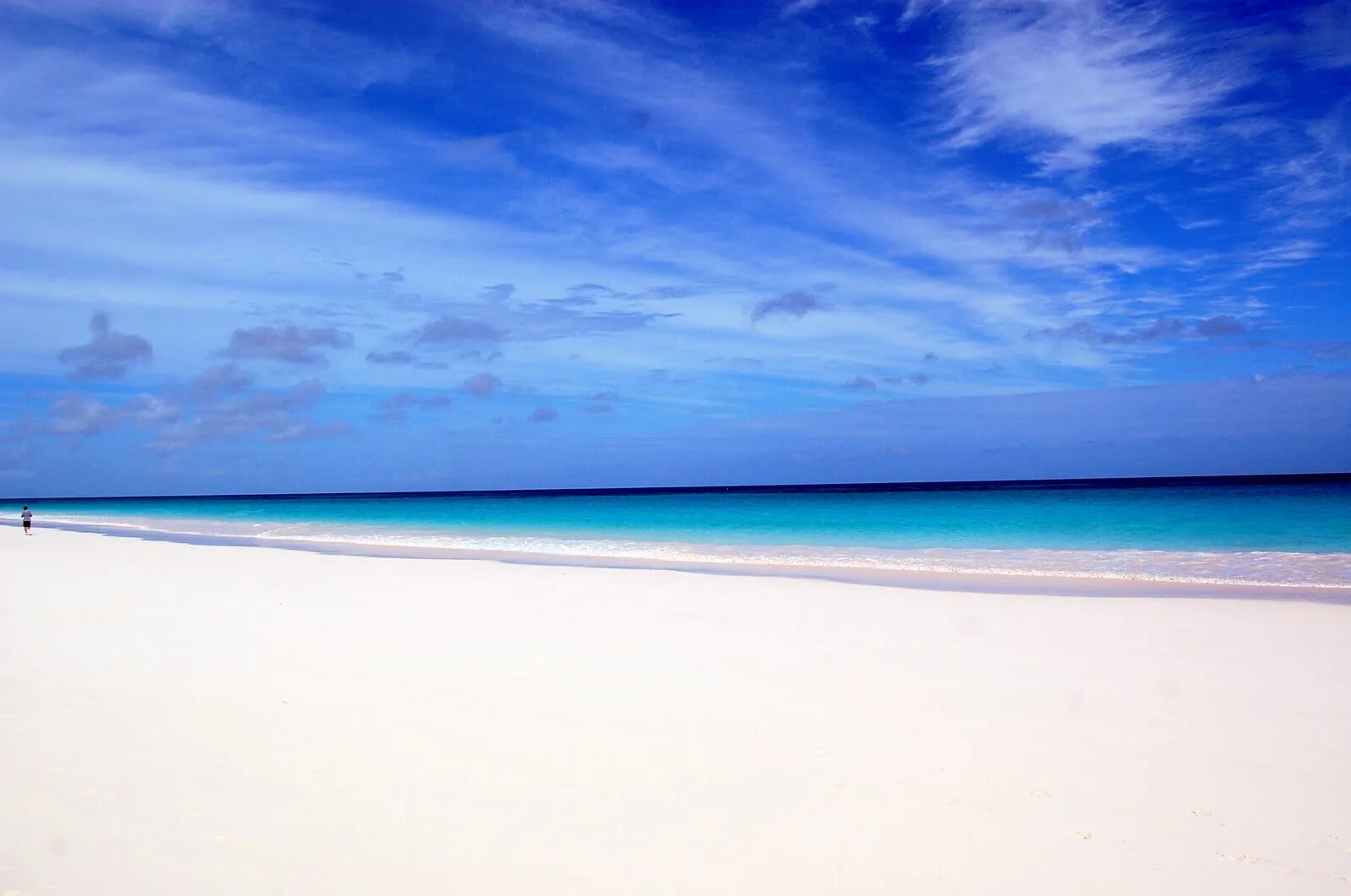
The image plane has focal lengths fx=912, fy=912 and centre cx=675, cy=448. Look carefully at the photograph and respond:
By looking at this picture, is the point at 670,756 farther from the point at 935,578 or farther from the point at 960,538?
the point at 960,538

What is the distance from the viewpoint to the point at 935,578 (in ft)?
50.6

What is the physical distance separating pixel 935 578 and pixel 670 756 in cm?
1123

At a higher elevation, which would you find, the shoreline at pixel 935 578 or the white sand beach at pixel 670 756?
the shoreline at pixel 935 578

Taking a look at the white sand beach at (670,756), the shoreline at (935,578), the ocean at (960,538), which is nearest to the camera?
the white sand beach at (670,756)

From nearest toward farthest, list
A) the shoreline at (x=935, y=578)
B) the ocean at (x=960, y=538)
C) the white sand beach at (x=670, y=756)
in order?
1. the white sand beach at (x=670, y=756)
2. the shoreline at (x=935, y=578)
3. the ocean at (x=960, y=538)

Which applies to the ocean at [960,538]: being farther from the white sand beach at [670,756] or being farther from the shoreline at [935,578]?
the white sand beach at [670,756]

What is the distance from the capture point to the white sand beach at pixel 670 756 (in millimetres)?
3764

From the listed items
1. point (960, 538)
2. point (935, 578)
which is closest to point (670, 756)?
point (935, 578)

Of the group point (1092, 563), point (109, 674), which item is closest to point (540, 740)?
point (109, 674)

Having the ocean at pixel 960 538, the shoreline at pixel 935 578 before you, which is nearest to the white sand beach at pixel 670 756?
the shoreline at pixel 935 578

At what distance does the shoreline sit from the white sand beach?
2993mm

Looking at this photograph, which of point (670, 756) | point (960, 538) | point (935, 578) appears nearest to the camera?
point (670, 756)

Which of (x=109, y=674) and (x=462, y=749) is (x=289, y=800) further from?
(x=109, y=674)

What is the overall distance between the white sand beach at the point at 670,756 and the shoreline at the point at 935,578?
2993 millimetres
